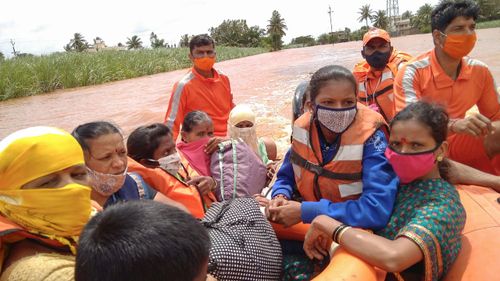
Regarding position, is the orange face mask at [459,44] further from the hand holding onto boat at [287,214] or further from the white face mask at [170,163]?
the white face mask at [170,163]

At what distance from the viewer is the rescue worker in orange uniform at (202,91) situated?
3.73 metres

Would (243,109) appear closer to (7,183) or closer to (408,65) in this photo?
(408,65)

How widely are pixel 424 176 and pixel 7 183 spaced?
1.66 m

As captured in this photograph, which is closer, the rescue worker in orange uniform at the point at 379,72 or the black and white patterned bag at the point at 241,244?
the black and white patterned bag at the point at 241,244

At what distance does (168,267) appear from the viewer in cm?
87

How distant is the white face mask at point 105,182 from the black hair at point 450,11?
2340 mm

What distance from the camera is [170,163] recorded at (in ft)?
8.18

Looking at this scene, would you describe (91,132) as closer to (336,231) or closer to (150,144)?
(150,144)

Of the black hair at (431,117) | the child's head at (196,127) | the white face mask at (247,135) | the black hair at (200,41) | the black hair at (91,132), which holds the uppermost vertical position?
the black hair at (200,41)

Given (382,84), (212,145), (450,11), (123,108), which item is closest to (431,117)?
(450,11)

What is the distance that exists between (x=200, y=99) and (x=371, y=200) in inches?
93.7

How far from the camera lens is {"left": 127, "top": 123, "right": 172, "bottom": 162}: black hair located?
2531 millimetres

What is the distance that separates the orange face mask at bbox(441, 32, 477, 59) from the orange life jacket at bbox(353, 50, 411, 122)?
726mm

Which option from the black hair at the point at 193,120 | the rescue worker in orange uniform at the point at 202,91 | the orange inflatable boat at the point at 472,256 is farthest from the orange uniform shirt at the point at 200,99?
the orange inflatable boat at the point at 472,256
